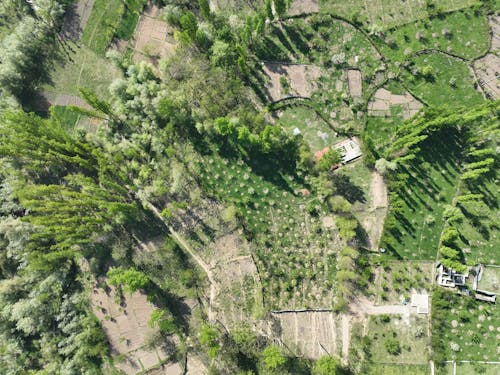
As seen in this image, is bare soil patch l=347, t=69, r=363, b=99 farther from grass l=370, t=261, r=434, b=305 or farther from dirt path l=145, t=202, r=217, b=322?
dirt path l=145, t=202, r=217, b=322

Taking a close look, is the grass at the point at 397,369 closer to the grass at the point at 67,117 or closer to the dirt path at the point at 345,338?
the dirt path at the point at 345,338

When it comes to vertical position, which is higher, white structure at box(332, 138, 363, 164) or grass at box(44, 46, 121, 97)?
grass at box(44, 46, 121, 97)

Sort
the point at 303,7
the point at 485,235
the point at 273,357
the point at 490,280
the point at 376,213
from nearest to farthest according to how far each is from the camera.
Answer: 1. the point at 273,357
2. the point at 490,280
3. the point at 485,235
4. the point at 376,213
5. the point at 303,7

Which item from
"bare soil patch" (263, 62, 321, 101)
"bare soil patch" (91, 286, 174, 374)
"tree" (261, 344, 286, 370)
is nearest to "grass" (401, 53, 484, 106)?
"bare soil patch" (263, 62, 321, 101)

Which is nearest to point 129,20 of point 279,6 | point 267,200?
point 279,6

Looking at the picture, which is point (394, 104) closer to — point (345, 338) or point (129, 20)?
point (345, 338)

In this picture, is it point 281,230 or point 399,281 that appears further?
point 281,230
